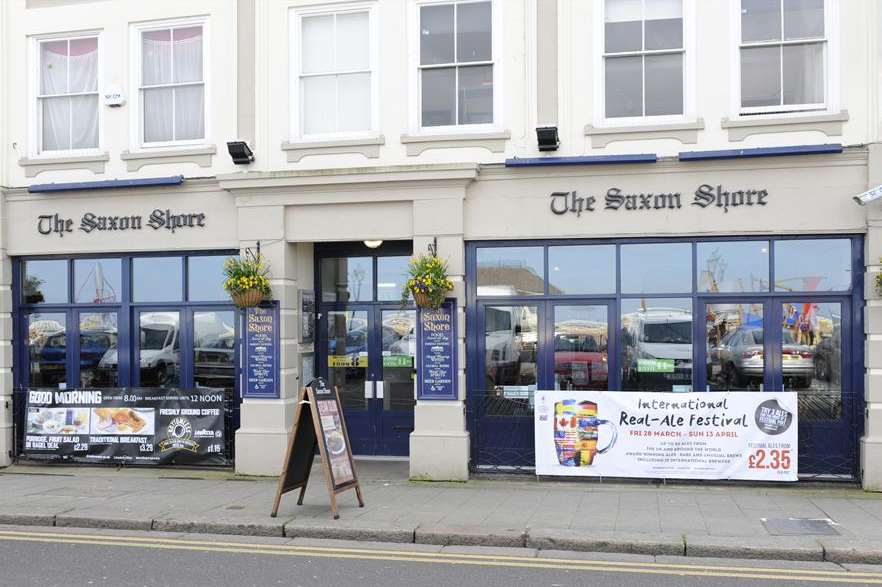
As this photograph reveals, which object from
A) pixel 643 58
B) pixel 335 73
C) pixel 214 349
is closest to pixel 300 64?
→ pixel 335 73

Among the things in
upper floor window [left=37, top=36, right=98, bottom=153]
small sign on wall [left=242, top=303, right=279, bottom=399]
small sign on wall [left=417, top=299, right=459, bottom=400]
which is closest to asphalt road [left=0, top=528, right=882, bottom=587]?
small sign on wall [left=417, top=299, right=459, bottom=400]

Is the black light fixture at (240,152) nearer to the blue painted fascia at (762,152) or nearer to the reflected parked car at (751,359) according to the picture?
the blue painted fascia at (762,152)

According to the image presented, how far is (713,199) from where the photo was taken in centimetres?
1073

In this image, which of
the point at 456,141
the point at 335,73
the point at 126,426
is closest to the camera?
the point at 456,141

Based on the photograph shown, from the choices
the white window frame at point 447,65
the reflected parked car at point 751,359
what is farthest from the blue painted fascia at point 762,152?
the white window frame at point 447,65

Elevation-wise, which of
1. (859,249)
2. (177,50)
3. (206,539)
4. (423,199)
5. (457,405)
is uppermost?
(177,50)

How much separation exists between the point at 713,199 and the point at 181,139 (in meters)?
7.30

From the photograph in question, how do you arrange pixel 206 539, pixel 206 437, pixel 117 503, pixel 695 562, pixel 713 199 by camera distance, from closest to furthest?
1. pixel 695 562
2. pixel 206 539
3. pixel 117 503
4. pixel 713 199
5. pixel 206 437

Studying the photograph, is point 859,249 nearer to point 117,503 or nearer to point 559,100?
point 559,100

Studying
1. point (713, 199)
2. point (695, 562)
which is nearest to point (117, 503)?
point (695, 562)

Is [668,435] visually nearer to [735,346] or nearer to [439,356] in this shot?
[735,346]

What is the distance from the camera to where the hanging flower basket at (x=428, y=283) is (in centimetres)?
1082

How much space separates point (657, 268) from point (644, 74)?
247 centimetres

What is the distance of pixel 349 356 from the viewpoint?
12812 millimetres
